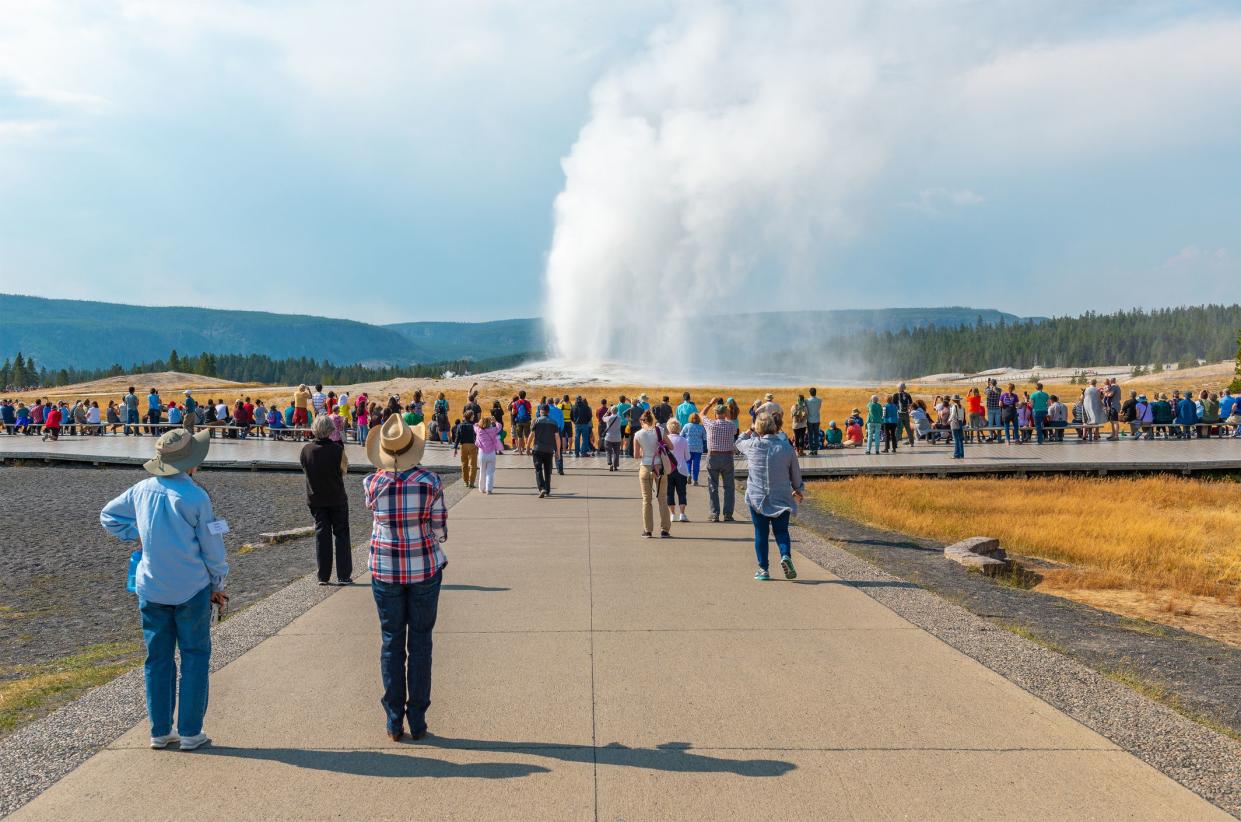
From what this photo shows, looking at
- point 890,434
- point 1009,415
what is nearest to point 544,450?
point 890,434

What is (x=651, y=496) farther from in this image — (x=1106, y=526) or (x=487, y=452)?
(x=1106, y=526)

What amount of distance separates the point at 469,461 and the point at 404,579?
15353 mm

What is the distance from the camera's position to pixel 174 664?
518cm

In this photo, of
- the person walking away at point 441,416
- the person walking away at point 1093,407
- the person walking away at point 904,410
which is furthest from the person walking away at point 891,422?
the person walking away at point 441,416

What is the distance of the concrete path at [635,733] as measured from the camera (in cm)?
451

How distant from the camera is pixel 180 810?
441cm

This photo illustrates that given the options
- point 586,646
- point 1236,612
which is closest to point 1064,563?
point 1236,612

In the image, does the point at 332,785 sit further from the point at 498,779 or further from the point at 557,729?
the point at 557,729

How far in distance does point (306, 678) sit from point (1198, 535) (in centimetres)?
1454

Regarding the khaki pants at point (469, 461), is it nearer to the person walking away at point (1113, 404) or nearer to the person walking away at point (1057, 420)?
the person walking away at point (1057, 420)

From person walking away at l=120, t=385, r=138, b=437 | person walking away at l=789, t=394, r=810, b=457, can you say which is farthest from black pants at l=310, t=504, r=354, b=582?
person walking away at l=120, t=385, r=138, b=437

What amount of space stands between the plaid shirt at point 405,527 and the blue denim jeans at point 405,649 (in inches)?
2.8

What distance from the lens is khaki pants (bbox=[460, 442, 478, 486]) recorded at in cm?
2041

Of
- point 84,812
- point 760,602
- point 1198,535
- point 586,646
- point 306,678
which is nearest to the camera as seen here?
point 84,812
